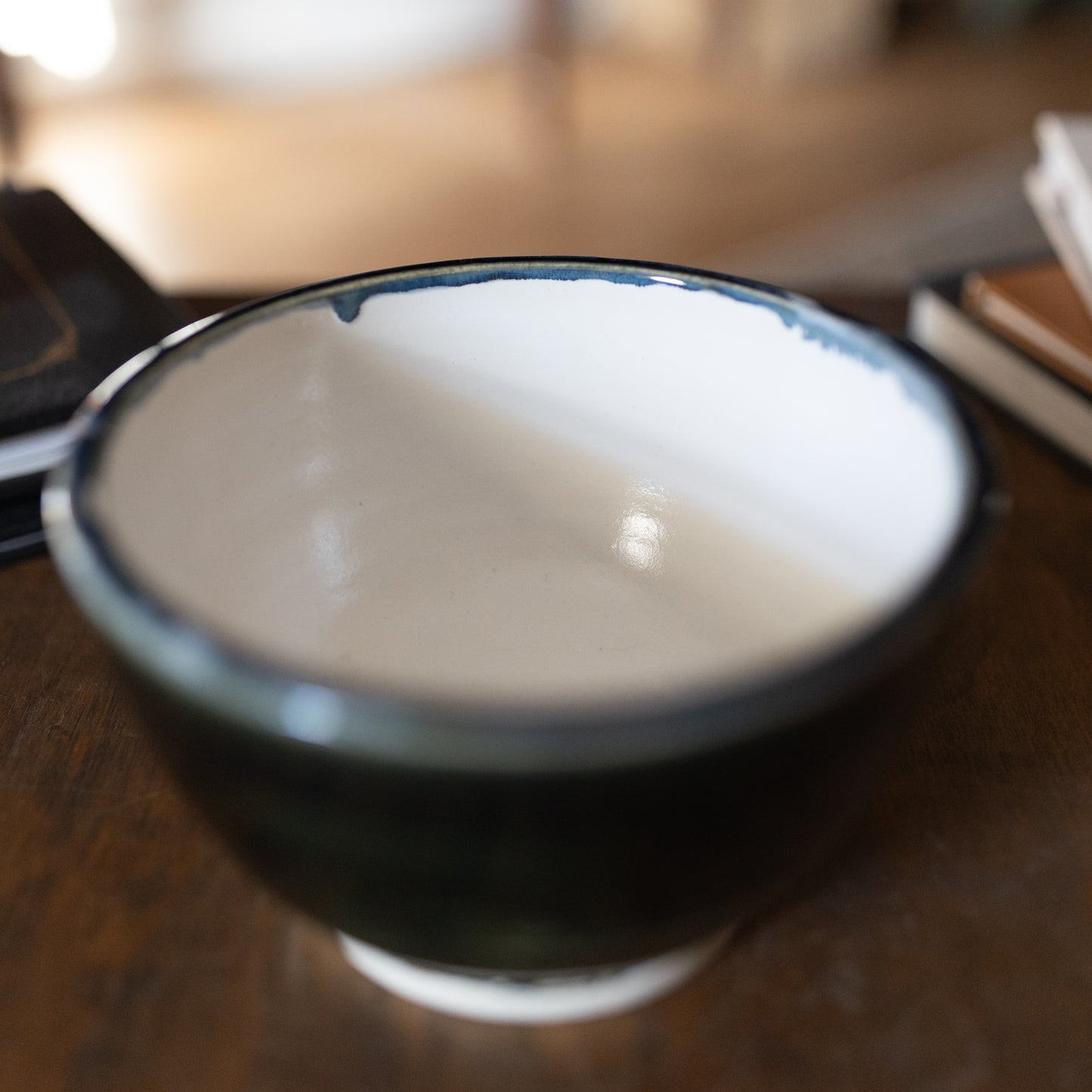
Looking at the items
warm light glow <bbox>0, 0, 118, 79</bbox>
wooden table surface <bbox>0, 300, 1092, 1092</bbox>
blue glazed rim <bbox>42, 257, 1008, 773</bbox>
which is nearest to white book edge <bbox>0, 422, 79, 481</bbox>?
wooden table surface <bbox>0, 300, 1092, 1092</bbox>

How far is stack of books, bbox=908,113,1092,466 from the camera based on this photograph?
1.82ft

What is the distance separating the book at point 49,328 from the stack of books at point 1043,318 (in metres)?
0.39

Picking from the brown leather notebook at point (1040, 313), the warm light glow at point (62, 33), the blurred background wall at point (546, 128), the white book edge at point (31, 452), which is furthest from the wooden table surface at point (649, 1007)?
the warm light glow at point (62, 33)

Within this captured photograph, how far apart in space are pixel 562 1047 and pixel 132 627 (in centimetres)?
15

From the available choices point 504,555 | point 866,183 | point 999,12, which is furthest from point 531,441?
point 999,12

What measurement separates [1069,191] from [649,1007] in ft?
1.61

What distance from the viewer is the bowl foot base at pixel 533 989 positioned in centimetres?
29

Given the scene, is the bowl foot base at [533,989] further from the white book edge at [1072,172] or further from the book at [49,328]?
the white book edge at [1072,172]

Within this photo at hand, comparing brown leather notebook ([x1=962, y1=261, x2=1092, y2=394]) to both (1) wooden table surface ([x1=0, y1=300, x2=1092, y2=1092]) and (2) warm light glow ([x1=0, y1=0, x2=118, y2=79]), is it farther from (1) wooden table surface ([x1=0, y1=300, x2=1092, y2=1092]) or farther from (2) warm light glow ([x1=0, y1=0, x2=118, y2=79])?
(2) warm light glow ([x1=0, y1=0, x2=118, y2=79])

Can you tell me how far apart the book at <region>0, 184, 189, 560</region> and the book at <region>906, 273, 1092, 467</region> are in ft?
1.21

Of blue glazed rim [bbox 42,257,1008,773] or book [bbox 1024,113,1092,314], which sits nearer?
blue glazed rim [bbox 42,257,1008,773]

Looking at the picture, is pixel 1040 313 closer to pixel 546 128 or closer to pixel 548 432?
pixel 548 432

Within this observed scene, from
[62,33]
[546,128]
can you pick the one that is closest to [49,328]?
[546,128]

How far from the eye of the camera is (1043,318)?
0.58 metres
